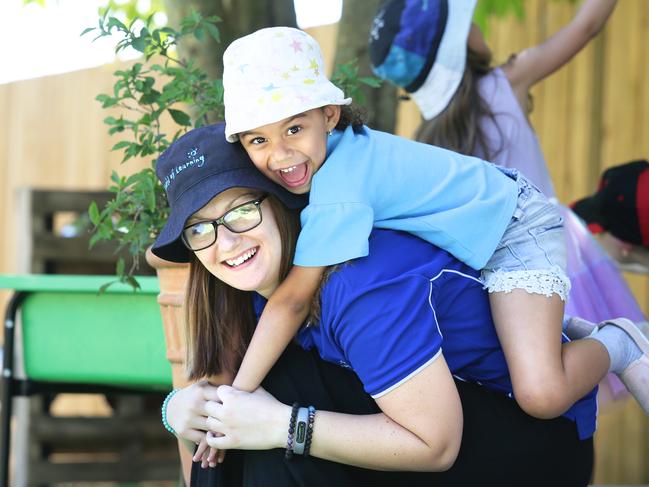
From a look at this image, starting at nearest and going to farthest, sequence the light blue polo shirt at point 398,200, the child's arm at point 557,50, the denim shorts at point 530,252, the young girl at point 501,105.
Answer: the light blue polo shirt at point 398,200 → the denim shorts at point 530,252 → the young girl at point 501,105 → the child's arm at point 557,50

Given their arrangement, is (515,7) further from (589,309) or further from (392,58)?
(589,309)

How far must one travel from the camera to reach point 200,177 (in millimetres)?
2086

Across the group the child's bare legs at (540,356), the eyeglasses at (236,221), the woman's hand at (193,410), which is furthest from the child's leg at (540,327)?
the woman's hand at (193,410)

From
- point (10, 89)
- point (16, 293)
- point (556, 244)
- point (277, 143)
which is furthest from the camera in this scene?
point (10, 89)

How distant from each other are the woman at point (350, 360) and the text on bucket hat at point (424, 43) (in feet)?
4.19

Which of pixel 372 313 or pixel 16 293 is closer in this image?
pixel 372 313

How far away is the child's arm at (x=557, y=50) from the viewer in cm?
348

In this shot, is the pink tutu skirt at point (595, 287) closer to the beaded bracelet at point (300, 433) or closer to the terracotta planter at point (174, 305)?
the terracotta planter at point (174, 305)

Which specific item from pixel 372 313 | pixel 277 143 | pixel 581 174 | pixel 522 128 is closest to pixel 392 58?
pixel 522 128

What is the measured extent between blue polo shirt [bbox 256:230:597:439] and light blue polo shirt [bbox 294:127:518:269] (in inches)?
1.5

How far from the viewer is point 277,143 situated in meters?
2.13

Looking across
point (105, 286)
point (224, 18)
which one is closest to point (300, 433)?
point (105, 286)

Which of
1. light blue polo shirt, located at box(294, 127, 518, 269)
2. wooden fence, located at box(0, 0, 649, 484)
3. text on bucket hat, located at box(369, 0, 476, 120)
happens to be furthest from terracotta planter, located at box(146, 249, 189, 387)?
wooden fence, located at box(0, 0, 649, 484)

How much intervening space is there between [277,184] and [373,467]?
60cm
